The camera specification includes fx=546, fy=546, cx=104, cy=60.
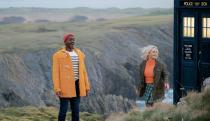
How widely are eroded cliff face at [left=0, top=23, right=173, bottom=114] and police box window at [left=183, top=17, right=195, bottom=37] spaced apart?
20439 millimetres

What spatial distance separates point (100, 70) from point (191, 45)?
52651 mm

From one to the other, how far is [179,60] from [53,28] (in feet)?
239

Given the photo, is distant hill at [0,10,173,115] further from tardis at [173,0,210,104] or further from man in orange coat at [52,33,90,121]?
man in orange coat at [52,33,90,121]

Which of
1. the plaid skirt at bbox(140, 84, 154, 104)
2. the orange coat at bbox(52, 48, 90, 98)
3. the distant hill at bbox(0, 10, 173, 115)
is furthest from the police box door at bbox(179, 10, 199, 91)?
the distant hill at bbox(0, 10, 173, 115)

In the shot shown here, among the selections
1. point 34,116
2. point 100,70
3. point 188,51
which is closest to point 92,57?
point 100,70

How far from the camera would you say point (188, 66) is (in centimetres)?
1324

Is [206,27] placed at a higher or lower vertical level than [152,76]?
higher

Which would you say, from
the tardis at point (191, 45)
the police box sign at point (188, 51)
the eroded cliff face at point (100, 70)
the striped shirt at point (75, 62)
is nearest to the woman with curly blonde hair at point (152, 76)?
the striped shirt at point (75, 62)

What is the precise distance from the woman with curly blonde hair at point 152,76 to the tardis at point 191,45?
3.10 metres

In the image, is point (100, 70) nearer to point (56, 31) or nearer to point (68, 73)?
point (56, 31)

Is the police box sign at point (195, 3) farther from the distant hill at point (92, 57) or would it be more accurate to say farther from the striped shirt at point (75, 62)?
the distant hill at point (92, 57)

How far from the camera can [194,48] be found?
13.1m

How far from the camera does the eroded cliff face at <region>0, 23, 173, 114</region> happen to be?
139 feet

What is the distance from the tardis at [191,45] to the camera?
1285 centimetres
